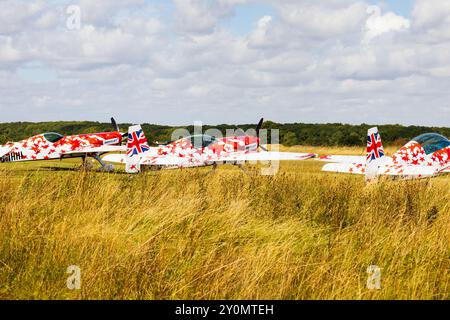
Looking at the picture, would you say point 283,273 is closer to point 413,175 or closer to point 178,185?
point 178,185

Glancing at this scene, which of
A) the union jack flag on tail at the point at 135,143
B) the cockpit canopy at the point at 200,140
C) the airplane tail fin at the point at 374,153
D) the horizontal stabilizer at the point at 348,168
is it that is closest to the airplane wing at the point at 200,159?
the cockpit canopy at the point at 200,140

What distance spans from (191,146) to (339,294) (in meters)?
14.0

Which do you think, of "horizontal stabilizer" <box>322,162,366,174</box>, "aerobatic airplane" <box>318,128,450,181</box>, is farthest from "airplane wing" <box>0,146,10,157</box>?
"horizontal stabilizer" <box>322,162,366,174</box>

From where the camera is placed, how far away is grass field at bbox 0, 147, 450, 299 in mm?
4945

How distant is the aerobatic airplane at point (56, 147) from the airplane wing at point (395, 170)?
11.4 metres

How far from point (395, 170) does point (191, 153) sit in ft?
24.8

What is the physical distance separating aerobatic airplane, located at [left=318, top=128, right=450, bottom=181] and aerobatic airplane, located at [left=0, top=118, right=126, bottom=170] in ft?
38.4

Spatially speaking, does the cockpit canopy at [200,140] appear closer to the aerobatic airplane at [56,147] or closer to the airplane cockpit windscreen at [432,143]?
the aerobatic airplane at [56,147]

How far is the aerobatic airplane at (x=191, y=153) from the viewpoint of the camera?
18.1 m

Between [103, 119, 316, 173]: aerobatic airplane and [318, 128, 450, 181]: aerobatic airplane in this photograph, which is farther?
[103, 119, 316, 173]: aerobatic airplane

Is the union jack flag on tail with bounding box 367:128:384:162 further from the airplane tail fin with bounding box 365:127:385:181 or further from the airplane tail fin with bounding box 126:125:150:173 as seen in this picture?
the airplane tail fin with bounding box 126:125:150:173

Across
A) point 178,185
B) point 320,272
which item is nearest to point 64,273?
point 320,272

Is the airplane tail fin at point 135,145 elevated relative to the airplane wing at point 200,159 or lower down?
elevated
